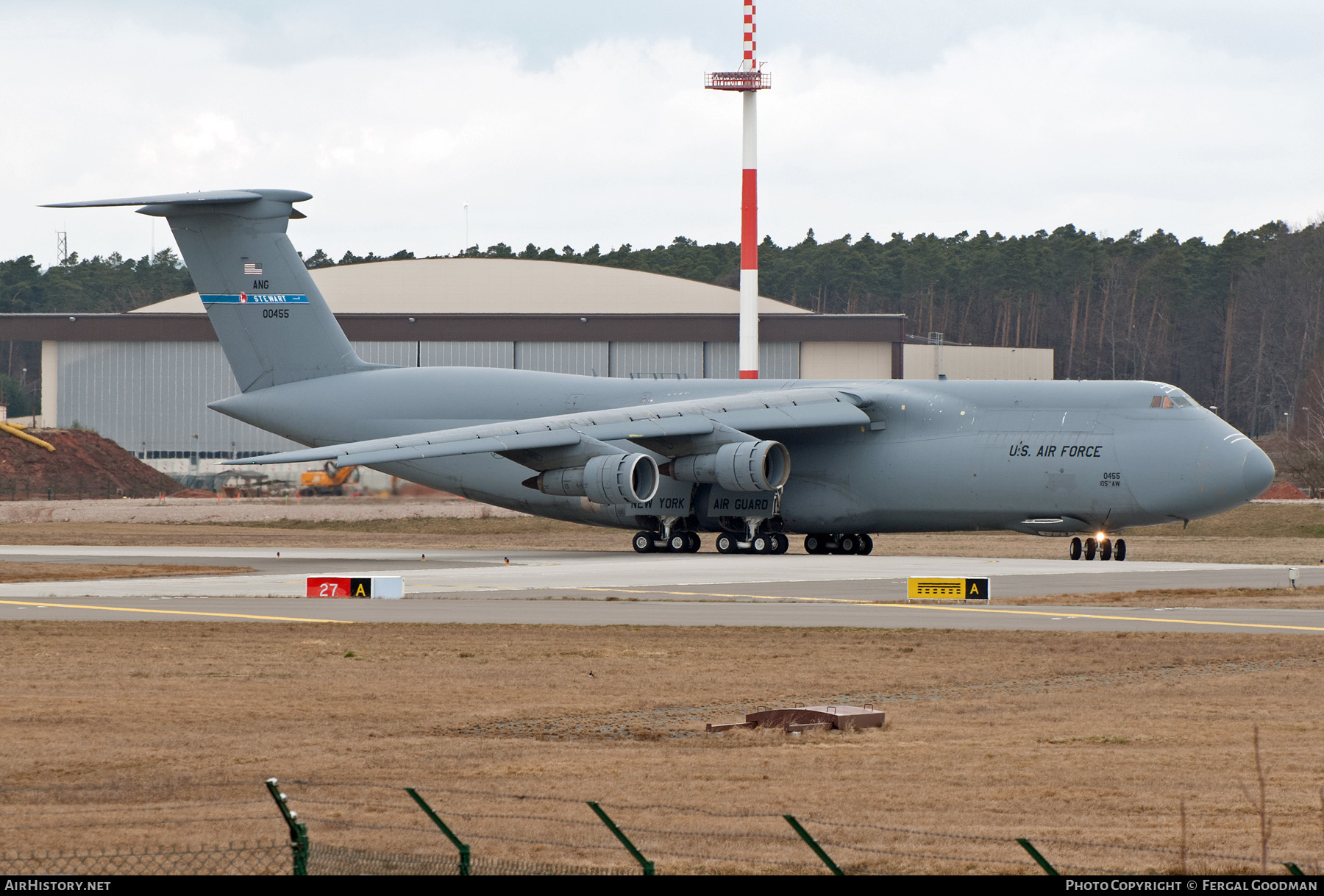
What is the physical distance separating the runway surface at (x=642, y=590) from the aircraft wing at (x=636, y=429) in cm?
257

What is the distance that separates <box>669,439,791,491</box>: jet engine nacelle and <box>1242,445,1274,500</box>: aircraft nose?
34.1 feet

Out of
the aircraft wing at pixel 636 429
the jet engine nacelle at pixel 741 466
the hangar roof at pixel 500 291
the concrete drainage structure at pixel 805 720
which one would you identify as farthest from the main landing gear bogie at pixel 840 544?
the hangar roof at pixel 500 291

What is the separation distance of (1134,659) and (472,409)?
2563 cm

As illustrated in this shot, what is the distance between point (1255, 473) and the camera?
Result: 35.1 meters

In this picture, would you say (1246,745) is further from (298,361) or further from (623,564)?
(298,361)

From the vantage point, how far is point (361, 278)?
77125 mm

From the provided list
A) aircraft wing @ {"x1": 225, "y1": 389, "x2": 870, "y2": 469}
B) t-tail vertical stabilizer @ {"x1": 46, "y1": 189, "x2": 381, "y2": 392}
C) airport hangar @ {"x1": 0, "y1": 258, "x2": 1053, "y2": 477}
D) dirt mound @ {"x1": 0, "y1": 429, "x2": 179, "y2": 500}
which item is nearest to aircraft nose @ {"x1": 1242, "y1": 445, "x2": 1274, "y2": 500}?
aircraft wing @ {"x1": 225, "y1": 389, "x2": 870, "y2": 469}

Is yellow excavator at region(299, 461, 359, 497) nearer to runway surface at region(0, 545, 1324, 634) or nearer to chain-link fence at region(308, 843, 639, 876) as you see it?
runway surface at region(0, 545, 1324, 634)

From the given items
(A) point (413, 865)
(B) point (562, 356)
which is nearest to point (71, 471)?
(B) point (562, 356)

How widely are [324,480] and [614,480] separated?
2089 centimetres

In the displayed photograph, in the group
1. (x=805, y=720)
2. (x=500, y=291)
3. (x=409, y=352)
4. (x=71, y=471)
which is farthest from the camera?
(x=500, y=291)

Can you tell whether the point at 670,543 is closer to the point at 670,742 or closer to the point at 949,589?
the point at 949,589

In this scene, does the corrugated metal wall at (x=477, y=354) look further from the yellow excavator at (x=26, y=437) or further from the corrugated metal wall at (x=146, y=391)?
the yellow excavator at (x=26, y=437)

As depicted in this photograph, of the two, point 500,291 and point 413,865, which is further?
point 500,291
